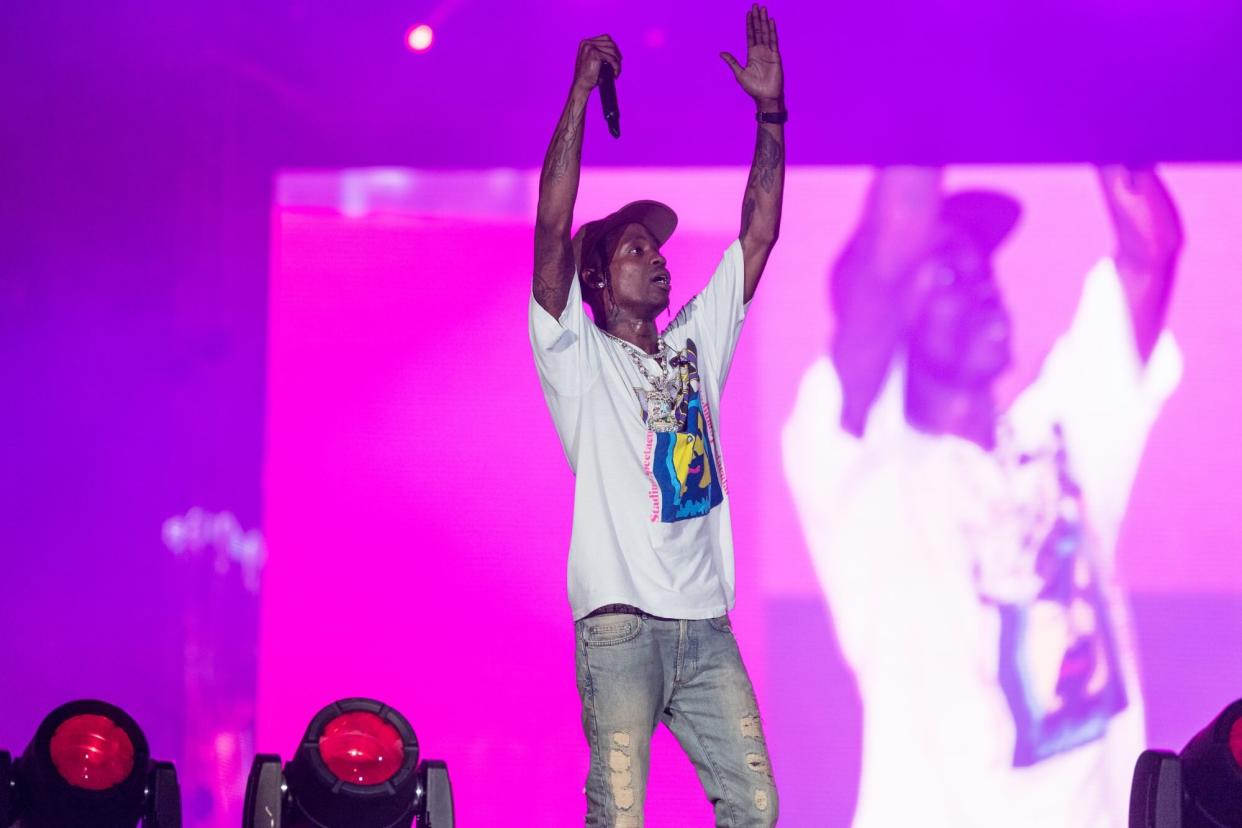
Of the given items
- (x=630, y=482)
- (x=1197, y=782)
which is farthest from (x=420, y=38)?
(x=1197, y=782)

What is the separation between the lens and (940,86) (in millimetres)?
3377

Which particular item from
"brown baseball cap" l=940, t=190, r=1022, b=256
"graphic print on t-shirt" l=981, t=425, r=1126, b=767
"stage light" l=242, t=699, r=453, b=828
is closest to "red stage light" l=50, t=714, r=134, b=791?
"stage light" l=242, t=699, r=453, b=828

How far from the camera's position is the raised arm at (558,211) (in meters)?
2.39

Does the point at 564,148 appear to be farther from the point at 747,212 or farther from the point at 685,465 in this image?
the point at 685,465

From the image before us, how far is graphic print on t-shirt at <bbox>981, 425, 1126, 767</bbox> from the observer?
10.5 feet

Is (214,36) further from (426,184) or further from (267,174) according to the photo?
(426,184)

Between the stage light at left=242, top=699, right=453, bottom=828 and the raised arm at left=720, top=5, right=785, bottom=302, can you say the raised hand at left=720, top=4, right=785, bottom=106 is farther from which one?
the stage light at left=242, top=699, right=453, bottom=828

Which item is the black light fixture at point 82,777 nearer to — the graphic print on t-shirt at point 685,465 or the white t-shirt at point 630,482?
the white t-shirt at point 630,482

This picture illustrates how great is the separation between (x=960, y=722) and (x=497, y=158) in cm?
177

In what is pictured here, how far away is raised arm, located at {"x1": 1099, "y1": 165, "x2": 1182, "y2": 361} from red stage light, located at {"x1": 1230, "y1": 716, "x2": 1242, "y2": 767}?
4.73ft

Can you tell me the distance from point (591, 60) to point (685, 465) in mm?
757

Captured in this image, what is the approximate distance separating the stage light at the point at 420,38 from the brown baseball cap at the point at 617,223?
99cm

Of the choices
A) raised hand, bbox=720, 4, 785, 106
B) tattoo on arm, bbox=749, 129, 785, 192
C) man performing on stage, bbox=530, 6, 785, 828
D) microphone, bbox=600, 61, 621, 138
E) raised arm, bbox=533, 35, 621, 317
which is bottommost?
man performing on stage, bbox=530, 6, 785, 828

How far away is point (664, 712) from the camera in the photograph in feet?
7.95
